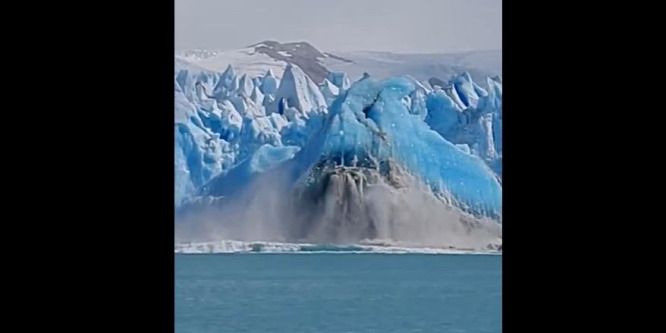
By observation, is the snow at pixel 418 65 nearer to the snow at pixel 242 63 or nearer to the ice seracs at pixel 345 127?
the ice seracs at pixel 345 127

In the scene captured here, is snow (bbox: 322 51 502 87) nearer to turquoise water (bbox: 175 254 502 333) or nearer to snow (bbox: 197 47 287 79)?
snow (bbox: 197 47 287 79)

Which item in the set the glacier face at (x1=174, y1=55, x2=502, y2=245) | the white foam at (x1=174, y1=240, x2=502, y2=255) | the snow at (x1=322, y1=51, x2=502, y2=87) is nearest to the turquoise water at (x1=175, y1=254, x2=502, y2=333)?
the white foam at (x1=174, y1=240, x2=502, y2=255)

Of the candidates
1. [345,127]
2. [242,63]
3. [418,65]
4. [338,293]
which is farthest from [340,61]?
[338,293]

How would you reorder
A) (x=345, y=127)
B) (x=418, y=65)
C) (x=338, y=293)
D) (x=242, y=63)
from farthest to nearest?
(x=418, y=65) → (x=242, y=63) → (x=345, y=127) → (x=338, y=293)

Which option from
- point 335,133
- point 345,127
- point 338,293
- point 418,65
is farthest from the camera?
point 418,65

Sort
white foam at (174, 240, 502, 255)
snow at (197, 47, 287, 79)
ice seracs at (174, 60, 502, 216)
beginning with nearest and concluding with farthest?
1. ice seracs at (174, 60, 502, 216)
2. white foam at (174, 240, 502, 255)
3. snow at (197, 47, 287, 79)

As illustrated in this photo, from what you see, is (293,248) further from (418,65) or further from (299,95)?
(418,65)

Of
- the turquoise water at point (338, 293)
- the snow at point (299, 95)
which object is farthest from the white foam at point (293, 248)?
the snow at point (299, 95)
